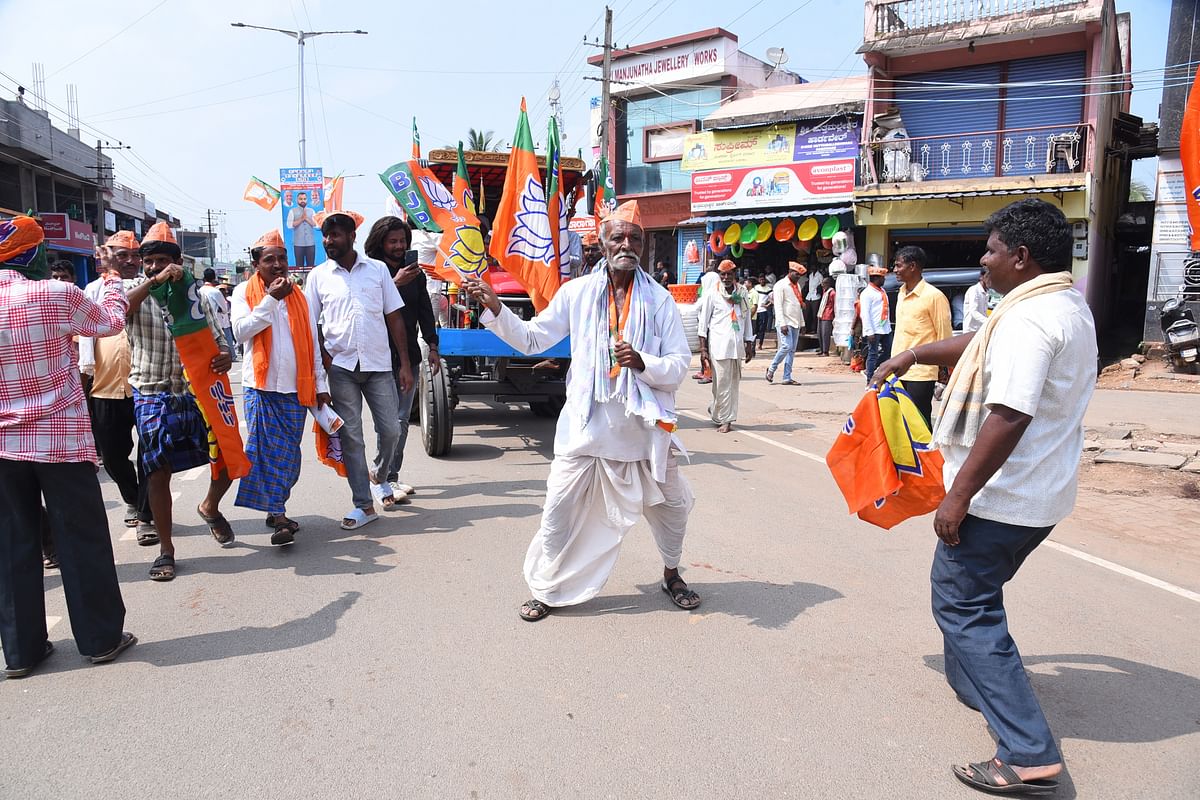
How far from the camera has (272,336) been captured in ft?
16.9

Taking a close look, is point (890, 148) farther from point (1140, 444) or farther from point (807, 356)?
point (1140, 444)

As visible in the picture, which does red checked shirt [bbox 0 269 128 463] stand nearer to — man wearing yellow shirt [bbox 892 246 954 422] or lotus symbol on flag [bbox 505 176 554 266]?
lotus symbol on flag [bbox 505 176 554 266]

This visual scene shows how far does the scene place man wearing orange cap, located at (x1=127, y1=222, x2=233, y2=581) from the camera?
4.64 metres

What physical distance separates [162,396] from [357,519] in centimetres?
147

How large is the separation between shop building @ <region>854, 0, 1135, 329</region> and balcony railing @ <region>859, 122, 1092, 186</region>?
0.07 ft

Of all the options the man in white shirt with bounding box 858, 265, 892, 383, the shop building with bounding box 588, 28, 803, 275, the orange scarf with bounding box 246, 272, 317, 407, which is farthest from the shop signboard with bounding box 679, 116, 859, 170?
the orange scarf with bounding box 246, 272, 317, 407

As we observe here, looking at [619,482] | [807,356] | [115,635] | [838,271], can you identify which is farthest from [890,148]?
[115,635]

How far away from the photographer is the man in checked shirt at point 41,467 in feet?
11.2

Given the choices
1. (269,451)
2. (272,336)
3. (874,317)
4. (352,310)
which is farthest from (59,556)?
(874,317)

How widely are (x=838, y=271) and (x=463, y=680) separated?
16672 mm

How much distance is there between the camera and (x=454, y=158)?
31.7ft

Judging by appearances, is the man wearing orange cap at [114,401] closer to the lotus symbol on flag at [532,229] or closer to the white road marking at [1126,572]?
the lotus symbol on flag at [532,229]

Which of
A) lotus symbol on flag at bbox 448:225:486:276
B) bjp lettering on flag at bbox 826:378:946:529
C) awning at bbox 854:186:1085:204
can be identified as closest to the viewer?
bjp lettering on flag at bbox 826:378:946:529

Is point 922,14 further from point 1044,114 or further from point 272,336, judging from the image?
point 272,336
